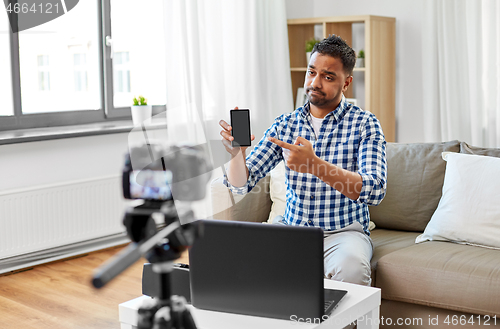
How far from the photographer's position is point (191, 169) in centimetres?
85

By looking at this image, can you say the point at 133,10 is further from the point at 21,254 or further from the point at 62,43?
the point at 21,254

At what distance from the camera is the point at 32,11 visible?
Answer: 124 inches

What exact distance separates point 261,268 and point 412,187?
3.96 ft

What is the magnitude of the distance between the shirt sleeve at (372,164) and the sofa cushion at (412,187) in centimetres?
47

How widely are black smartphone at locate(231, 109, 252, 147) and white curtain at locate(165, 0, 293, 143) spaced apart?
1556 mm

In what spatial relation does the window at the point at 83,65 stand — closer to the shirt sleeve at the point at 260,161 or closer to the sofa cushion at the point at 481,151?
the shirt sleeve at the point at 260,161

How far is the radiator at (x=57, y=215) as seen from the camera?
114 inches

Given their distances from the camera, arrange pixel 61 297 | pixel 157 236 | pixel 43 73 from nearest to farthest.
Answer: pixel 157 236 → pixel 61 297 → pixel 43 73

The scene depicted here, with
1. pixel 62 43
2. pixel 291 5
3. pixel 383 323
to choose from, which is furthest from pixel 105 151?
pixel 383 323

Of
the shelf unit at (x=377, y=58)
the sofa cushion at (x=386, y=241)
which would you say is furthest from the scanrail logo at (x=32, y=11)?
the sofa cushion at (x=386, y=241)

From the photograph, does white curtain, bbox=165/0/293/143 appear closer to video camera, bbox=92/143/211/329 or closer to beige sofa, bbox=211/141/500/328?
beige sofa, bbox=211/141/500/328

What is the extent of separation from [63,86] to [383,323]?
2401mm

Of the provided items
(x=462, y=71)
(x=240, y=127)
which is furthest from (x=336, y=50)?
(x=462, y=71)

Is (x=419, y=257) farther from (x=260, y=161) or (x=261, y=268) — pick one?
(x=261, y=268)
